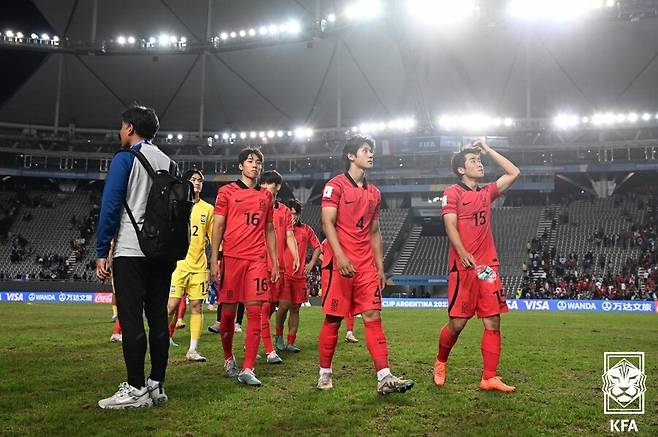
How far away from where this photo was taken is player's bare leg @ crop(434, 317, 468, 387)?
5.91 meters

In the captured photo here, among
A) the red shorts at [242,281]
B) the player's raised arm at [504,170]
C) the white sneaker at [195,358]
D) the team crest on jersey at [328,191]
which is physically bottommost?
the white sneaker at [195,358]

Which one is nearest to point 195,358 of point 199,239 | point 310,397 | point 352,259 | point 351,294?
point 199,239

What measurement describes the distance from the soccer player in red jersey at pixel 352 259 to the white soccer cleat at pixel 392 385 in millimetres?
117

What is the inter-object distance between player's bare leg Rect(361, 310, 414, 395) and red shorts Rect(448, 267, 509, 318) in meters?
0.90

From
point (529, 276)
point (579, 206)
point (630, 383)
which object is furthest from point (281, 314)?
point (579, 206)

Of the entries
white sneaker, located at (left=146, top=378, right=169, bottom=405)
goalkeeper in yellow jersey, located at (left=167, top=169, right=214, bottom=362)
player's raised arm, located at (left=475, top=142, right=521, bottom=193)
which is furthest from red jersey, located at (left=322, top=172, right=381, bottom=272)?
goalkeeper in yellow jersey, located at (left=167, top=169, right=214, bottom=362)

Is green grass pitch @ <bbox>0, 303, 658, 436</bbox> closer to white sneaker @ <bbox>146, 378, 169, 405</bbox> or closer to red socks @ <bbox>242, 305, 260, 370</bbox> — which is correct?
white sneaker @ <bbox>146, 378, 169, 405</bbox>

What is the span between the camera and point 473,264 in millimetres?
5746

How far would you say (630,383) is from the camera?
534 centimetres

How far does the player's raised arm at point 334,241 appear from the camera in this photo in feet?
17.9

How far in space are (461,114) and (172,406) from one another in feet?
147

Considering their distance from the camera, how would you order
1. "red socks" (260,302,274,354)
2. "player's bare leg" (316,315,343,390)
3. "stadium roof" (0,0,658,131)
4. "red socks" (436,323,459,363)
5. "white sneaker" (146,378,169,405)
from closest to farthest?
"white sneaker" (146,378,169,405)
"player's bare leg" (316,315,343,390)
"red socks" (436,323,459,363)
"red socks" (260,302,274,354)
"stadium roof" (0,0,658,131)

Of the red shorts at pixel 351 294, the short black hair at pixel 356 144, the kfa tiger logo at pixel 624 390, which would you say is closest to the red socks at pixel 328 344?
the red shorts at pixel 351 294

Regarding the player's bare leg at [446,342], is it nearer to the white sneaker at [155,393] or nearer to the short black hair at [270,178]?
the white sneaker at [155,393]
